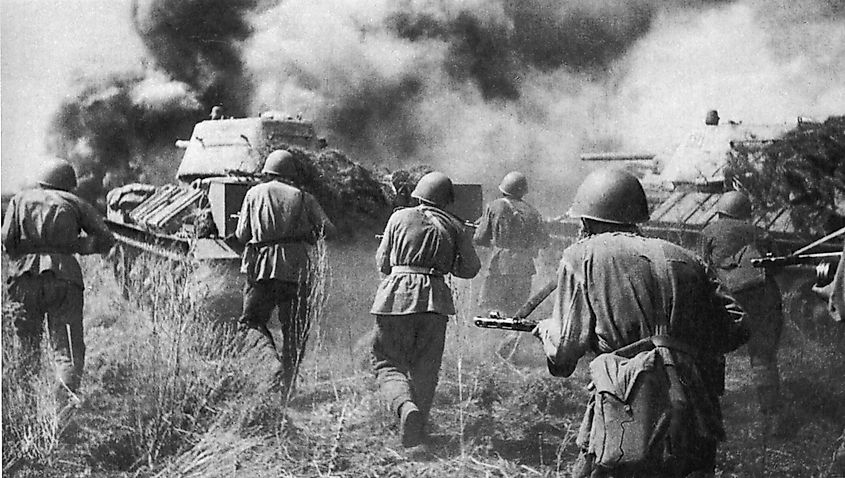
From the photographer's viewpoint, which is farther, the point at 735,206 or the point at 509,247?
the point at 509,247

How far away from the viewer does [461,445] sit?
4438mm

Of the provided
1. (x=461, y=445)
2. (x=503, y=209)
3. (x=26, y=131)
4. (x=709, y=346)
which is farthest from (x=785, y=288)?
(x=26, y=131)

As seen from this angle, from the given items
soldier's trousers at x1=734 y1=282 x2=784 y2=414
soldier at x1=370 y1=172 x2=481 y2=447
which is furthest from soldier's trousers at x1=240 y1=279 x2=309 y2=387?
soldier's trousers at x1=734 y1=282 x2=784 y2=414

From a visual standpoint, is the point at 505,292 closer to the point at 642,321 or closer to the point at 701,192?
the point at 701,192

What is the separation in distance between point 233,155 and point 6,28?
1565 mm

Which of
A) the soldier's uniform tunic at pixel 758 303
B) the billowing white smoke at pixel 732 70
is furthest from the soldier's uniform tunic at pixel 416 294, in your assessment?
the soldier's uniform tunic at pixel 758 303

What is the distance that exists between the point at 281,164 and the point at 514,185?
3.88 ft

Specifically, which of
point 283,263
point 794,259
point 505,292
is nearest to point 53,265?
point 283,263

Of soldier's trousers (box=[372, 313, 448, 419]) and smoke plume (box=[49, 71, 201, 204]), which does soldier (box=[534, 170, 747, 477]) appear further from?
smoke plume (box=[49, 71, 201, 204])

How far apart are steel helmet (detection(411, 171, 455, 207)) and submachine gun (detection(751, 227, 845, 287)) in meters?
1.35

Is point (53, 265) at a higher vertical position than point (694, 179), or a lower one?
lower

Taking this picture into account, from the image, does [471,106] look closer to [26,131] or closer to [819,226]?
[819,226]

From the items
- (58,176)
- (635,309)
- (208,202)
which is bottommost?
(635,309)

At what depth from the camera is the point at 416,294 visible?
4426 millimetres
